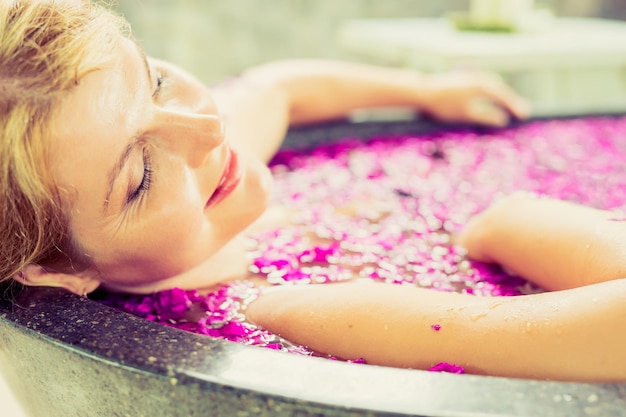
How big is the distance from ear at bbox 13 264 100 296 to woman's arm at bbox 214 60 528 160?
2.55 ft

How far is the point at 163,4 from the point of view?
3629 millimetres

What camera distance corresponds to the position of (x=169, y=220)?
2.97 feet

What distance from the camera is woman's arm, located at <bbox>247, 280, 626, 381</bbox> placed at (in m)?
0.70

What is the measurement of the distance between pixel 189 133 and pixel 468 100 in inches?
44.8

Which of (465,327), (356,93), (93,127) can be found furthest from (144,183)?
(356,93)

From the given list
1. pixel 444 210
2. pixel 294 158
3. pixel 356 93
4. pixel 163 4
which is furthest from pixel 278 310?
pixel 163 4

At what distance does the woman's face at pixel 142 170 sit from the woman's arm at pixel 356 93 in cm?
71

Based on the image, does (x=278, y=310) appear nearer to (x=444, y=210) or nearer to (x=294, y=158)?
(x=444, y=210)

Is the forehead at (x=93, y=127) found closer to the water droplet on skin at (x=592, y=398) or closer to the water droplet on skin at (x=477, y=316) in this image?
the water droplet on skin at (x=477, y=316)

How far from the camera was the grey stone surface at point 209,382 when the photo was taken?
23.7 inches

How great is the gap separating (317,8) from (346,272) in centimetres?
299

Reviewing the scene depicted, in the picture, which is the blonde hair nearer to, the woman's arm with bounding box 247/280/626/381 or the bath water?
the bath water

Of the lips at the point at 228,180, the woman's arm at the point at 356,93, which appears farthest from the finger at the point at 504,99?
the lips at the point at 228,180

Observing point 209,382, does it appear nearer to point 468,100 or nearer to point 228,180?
point 228,180
